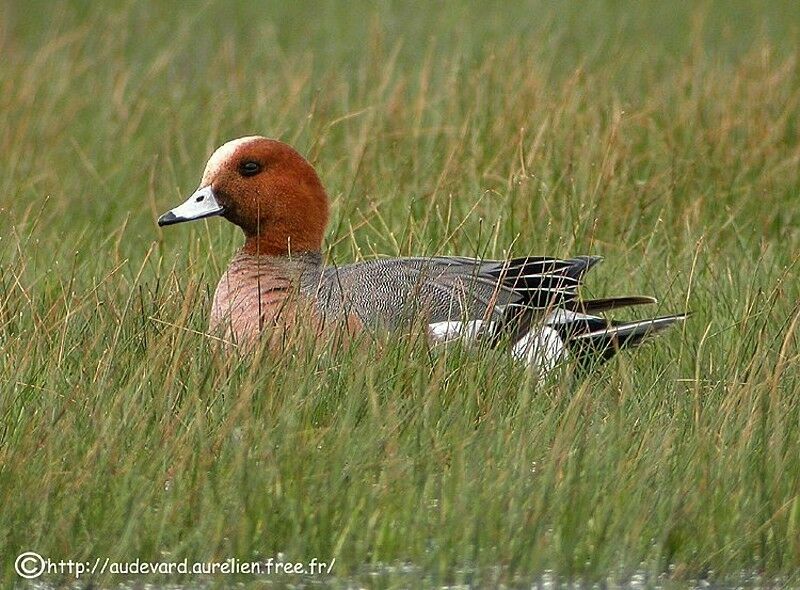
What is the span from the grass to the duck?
123mm

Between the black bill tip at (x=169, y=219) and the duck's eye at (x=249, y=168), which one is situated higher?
the duck's eye at (x=249, y=168)

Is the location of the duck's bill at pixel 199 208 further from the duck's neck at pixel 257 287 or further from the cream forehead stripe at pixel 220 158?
the duck's neck at pixel 257 287

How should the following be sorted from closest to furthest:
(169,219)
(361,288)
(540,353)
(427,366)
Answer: (427,366) → (540,353) → (361,288) → (169,219)

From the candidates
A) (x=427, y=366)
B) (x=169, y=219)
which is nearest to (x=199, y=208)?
(x=169, y=219)

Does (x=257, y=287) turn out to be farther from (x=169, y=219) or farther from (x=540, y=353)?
(x=540, y=353)

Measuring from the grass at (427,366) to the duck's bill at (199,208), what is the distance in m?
0.16

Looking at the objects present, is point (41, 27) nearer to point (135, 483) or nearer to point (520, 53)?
point (520, 53)

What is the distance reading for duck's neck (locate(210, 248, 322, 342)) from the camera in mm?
4613

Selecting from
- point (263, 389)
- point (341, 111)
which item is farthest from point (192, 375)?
point (341, 111)

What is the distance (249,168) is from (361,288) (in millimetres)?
624

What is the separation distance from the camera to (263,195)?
5094 mm

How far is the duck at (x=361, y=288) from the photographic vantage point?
446 cm

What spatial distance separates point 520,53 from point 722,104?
1.20 meters

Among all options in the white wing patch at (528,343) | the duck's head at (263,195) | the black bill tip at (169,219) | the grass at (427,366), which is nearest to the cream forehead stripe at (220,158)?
the duck's head at (263,195)
